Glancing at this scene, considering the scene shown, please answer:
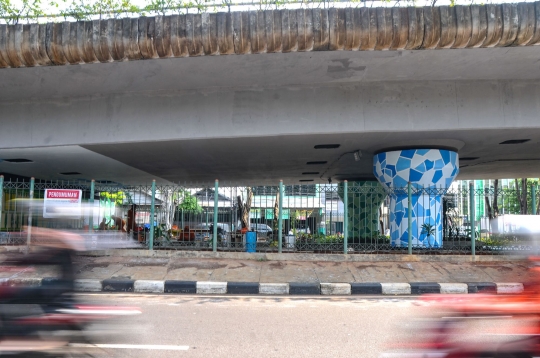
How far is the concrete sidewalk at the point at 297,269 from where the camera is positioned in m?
8.91

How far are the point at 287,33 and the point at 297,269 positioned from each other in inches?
187

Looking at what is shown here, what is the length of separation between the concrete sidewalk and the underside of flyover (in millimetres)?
2841

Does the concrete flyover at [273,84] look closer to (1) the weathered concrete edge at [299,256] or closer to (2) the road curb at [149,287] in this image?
(1) the weathered concrete edge at [299,256]

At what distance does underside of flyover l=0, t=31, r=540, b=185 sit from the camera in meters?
9.13

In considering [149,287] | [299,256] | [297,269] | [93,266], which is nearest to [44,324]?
[149,287]

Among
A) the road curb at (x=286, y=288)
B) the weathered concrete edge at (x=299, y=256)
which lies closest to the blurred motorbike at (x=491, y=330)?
the road curb at (x=286, y=288)

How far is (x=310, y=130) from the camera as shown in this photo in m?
10.3

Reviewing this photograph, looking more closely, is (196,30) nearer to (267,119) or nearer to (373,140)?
(267,119)

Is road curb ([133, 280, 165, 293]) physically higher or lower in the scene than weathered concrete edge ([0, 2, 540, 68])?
lower

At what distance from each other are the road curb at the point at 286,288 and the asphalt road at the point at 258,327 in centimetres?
68

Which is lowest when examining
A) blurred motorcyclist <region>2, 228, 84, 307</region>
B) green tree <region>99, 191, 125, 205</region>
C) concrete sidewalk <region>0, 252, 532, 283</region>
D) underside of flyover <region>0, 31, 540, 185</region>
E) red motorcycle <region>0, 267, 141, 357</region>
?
concrete sidewalk <region>0, 252, 532, 283</region>

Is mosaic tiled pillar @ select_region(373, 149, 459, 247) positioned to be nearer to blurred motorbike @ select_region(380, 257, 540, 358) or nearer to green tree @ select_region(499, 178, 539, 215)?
green tree @ select_region(499, 178, 539, 215)

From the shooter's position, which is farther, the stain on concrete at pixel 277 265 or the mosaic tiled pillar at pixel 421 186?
the mosaic tiled pillar at pixel 421 186

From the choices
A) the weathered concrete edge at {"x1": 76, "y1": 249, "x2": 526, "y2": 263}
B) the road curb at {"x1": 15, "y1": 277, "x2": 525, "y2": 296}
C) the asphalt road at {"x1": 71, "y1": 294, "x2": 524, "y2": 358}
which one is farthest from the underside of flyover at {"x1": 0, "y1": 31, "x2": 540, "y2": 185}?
the asphalt road at {"x1": 71, "y1": 294, "x2": 524, "y2": 358}
